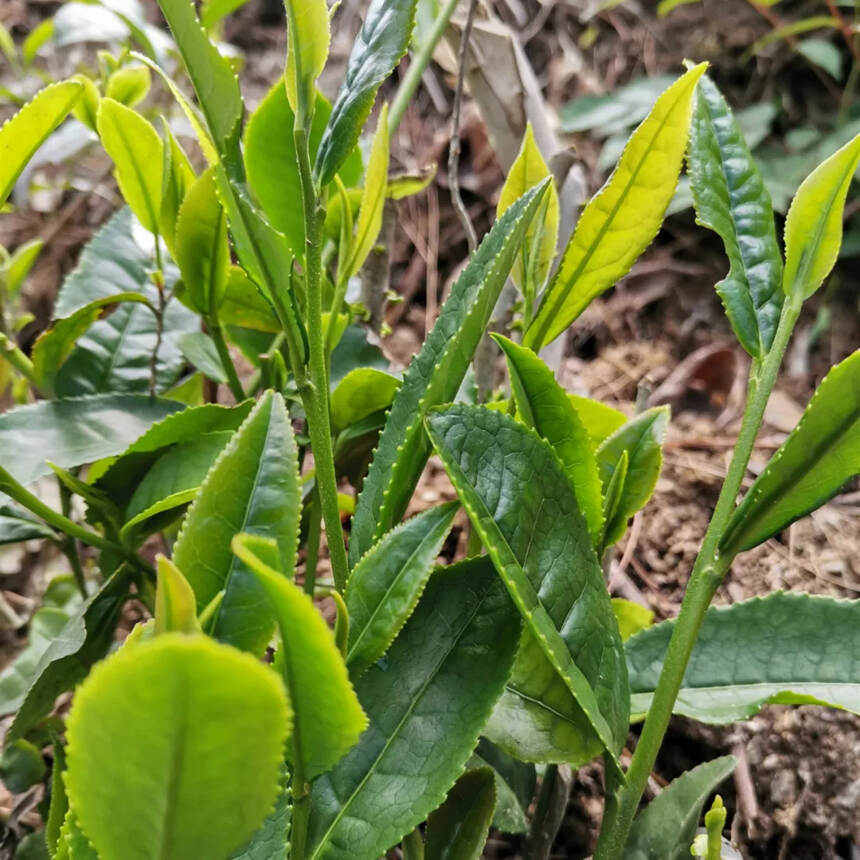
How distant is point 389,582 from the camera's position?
536 mm

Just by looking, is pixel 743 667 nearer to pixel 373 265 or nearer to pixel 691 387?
pixel 373 265

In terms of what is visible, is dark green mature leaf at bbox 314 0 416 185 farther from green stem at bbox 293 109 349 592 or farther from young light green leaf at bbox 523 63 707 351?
young light green leaf at bbox 523 63 707 351

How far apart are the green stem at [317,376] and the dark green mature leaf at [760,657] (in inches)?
10.9

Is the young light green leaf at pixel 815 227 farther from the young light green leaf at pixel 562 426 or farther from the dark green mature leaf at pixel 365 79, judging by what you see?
→ the dark green mature leaf at pixel 365 79

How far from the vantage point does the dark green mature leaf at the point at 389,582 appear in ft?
1.72

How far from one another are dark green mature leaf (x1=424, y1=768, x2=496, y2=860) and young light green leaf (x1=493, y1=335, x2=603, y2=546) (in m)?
0.21

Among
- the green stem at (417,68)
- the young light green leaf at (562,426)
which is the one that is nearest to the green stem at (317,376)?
the young light green leaf at (562,426)

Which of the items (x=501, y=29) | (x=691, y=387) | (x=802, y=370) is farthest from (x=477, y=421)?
(x=802, y=370)

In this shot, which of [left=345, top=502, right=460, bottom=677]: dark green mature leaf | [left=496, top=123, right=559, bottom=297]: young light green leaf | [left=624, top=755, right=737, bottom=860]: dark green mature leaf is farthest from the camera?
[left=496, top=123, right=559, bottom=297]: young light green leaf

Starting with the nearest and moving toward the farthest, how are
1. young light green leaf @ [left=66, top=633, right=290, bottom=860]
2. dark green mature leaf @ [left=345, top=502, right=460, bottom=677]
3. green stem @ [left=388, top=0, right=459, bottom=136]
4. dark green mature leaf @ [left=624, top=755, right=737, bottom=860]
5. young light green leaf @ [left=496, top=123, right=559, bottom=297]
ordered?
young light green leaf @ [left=66, top=633, right=290, bottom=860], dark green mature leaf @ [left=345, top=502, right=460, bottom=677], dark green mature leaf @ [left=624, top=755, right=737, bottom=860], young light green leaf @ [left=496, top=123, right=559, bottom=297], green stem @ [left=388, top=0, right=459, bottom=136]

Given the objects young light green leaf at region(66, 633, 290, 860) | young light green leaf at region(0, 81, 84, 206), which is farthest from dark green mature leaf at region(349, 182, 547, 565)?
young light green leaf at region(0, 81, 84, 206)

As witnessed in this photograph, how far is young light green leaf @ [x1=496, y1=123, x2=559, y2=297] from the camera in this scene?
74 centimetres

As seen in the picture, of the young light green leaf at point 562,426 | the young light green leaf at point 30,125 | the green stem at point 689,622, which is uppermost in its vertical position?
the young light green leaf at point 30,125

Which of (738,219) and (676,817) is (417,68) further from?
(676,817)
